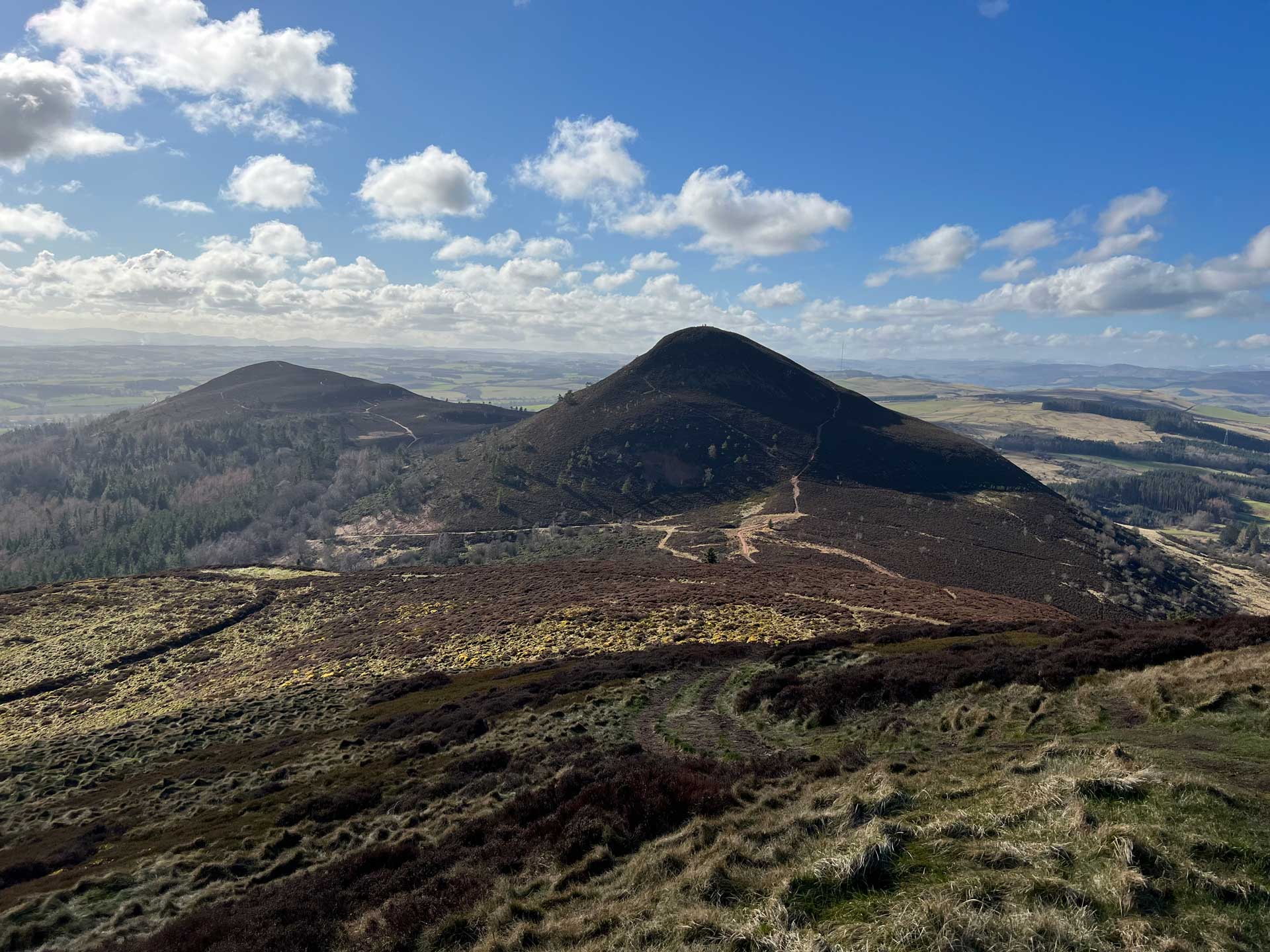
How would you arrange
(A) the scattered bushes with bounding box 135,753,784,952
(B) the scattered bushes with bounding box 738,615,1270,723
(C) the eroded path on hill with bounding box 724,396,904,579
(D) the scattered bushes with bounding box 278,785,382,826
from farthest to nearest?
1. (C) the eroded path on hill with bounding box 724,396,904,579
2. (B) the scattered bushes with bounding box 738,615,1270,723
3. (D) the scattered bushes with bounding box 278,785,382,826
4. (A) the scattered bushes with bounding box 135,753,784,952

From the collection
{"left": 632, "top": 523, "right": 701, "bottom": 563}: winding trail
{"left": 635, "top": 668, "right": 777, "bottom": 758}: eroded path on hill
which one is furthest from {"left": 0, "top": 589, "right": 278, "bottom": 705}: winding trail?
{"left": 632, "top": 523, "right": 701, "bottom": 563}: winding trail

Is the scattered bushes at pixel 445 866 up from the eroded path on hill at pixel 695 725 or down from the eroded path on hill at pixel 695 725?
up

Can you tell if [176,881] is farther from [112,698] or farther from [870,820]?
[112,698]

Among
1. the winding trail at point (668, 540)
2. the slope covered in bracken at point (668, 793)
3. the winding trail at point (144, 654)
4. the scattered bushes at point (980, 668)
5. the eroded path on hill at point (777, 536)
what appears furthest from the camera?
the winding trail at point (668, 540)

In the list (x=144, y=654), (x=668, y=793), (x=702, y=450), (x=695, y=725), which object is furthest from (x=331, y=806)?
(x=702, y=450)

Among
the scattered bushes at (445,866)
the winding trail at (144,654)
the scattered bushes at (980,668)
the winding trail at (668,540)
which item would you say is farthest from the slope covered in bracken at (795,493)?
the scattered bushes at (445,866)

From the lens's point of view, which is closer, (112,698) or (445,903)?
(445,903)

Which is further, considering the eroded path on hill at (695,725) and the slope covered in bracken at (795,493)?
the slope covered in bracken at (795,493)

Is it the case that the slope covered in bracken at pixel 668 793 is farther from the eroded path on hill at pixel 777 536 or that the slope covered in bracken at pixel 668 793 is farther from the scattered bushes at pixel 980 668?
the eroded path on hill at pixel 777 536

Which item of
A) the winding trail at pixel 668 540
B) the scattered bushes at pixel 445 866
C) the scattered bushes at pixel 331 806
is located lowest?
the winding trail at pixel 668 540

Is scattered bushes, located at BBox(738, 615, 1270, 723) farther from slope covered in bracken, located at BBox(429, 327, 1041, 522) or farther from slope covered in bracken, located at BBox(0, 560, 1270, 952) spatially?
slope covered in bracken, located at BBox(429, 327, 1041, 522)

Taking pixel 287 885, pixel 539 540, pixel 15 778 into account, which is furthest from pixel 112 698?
pixel 539 540
